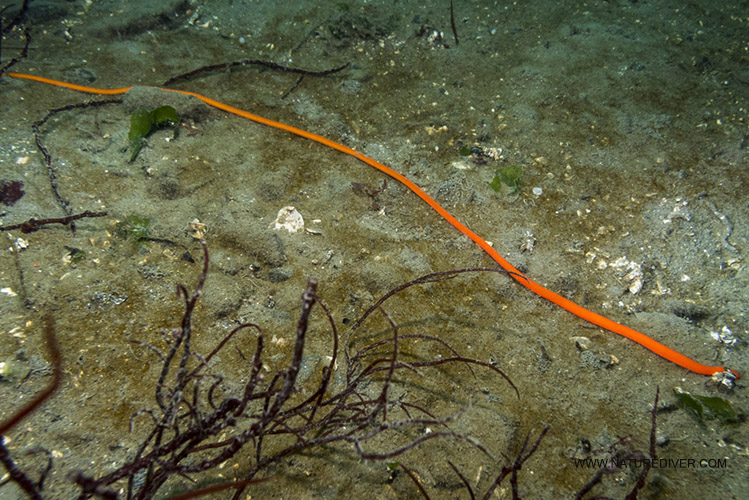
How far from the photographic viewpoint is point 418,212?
10.8ft

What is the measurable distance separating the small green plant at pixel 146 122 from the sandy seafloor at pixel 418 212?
9cm

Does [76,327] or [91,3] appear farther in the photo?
[91,3]

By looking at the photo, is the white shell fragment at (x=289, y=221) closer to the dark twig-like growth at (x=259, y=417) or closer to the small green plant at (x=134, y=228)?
the small green plant at (x=134, y=228)

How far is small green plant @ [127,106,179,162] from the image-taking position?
11.2ft

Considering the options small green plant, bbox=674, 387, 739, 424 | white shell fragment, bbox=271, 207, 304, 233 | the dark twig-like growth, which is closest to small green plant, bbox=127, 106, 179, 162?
white shell fragment, bbox=271, 207, 304, 233

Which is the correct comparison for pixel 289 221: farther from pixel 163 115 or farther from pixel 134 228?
pixel 163 115

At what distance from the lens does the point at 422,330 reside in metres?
2.61

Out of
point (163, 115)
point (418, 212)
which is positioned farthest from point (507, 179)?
point (163, 115)

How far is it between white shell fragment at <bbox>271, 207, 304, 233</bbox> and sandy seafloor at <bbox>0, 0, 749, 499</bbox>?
6cm

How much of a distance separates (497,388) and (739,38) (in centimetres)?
512

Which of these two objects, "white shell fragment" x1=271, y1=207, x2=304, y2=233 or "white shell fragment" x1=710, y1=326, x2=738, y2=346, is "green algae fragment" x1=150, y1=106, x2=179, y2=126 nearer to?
"white shell fragment" x1=271, y1=207, x2=304, y2=233

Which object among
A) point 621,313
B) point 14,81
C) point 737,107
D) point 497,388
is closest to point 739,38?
point 737,107

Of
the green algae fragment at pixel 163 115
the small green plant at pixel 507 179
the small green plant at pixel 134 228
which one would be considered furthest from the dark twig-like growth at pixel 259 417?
the green algae fragment at pixel 163 115

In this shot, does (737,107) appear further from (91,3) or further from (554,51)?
(91,3)
